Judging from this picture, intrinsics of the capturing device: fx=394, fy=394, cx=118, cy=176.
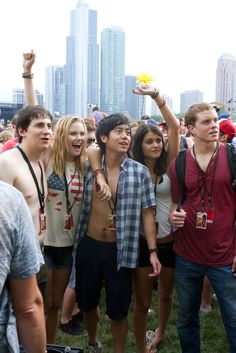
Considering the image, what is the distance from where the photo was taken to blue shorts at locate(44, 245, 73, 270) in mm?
3262

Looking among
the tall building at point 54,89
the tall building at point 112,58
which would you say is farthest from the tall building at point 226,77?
the tall building at point 54,89

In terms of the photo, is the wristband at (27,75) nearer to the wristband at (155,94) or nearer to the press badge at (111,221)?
the wristband at (155,94)

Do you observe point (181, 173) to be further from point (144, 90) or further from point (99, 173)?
point (144, 90)

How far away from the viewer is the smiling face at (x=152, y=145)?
346 centimetres

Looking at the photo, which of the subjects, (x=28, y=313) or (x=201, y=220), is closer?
(x=28, y=313)

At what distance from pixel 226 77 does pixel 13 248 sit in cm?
4164

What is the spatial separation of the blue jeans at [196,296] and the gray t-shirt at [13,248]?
181 cm

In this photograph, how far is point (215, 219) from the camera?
2898 mm

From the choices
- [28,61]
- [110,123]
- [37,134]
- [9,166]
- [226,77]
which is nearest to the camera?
[9,166]

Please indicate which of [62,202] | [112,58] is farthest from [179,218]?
[112,58]

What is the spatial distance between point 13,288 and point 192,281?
74.6 inches

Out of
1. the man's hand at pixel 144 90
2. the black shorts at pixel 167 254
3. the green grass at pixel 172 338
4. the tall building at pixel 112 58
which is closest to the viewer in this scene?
the man's hand at pixel 144 90

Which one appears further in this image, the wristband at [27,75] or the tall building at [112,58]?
the tall building at [112,58]

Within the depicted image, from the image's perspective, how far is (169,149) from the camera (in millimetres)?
3555
